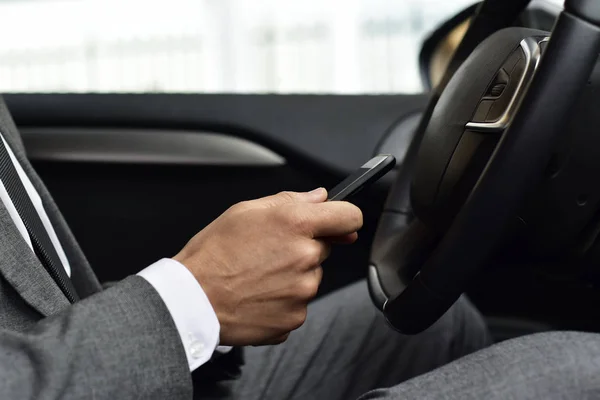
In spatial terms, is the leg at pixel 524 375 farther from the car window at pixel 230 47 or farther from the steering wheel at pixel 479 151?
the car window at pixel 230 47

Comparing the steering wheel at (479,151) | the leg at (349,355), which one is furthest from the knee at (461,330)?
the steering wheel at (479,151)

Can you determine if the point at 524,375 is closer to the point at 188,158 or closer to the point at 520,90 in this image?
the point at 520,90

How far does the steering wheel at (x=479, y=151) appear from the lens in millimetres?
479

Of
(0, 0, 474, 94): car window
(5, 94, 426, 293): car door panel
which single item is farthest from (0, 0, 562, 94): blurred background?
(5, 94, 426, 293): car door panel

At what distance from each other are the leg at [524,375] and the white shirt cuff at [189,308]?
114mm

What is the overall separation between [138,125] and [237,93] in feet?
0.54

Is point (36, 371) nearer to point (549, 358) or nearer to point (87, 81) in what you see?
point (549, 358)

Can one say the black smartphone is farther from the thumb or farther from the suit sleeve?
the suit sleeve

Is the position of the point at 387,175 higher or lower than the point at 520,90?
lower

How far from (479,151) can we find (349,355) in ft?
1.00

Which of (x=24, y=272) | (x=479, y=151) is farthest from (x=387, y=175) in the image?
(x=24, y=272)

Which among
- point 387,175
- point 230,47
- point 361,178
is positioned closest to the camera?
point 361,178

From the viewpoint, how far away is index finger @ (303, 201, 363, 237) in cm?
51

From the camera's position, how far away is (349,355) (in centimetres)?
80
